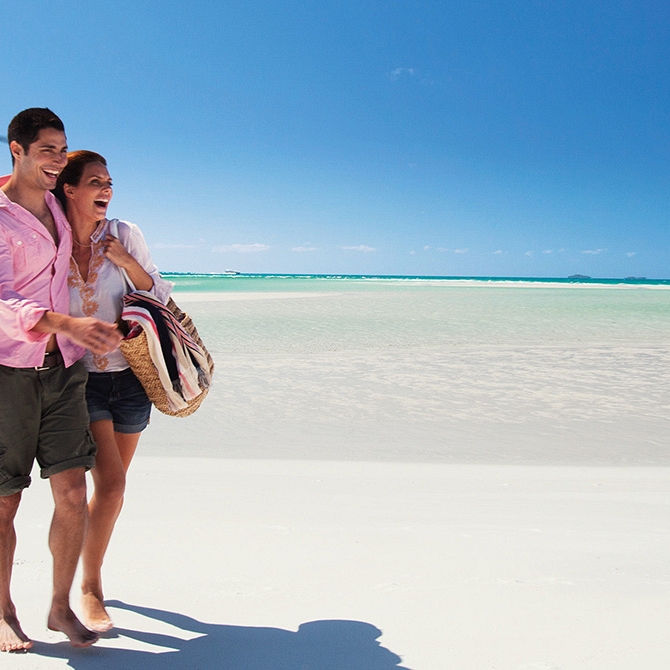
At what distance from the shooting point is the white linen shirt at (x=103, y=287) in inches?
94.0

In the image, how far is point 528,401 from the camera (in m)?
7.05

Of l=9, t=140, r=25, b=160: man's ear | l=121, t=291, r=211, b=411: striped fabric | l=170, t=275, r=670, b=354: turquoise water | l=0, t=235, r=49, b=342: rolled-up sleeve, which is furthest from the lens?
l=170, t=275, r=670, b=354: turquoise water

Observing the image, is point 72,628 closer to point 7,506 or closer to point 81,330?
point 7,506

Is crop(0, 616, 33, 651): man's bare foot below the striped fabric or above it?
below

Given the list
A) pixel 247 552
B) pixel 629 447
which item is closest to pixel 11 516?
pixel 247 552

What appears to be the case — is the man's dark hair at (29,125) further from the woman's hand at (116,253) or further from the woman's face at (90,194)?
the woman's hand at (116,253)

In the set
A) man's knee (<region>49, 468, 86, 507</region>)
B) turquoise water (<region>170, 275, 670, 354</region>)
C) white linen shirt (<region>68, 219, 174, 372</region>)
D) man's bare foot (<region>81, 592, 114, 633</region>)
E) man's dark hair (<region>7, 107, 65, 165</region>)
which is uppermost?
man's dark hair (<region>7, 107, 65, 165</region>)

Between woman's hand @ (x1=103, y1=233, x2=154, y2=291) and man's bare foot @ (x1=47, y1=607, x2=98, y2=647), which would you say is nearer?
man's bare foot @ (x1=47, y1=607, x2=98, y2=647)

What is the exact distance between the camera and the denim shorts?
241 centimetres

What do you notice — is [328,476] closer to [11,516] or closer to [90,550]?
[90,550]

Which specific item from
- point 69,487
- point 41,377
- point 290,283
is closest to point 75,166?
point 41,377

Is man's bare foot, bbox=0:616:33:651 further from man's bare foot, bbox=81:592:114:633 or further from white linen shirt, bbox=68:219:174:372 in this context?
white linen shirt, bbox=68:219:174:372

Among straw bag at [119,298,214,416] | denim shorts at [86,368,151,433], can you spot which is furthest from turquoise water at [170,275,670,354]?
denim shorts at [86,368,151,433]

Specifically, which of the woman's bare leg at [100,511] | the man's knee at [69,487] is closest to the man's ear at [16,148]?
the woman's bare leg at [100,511]
